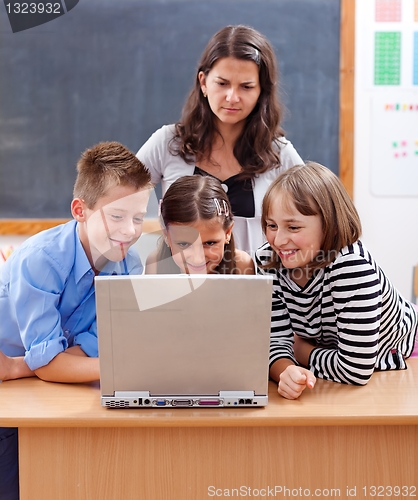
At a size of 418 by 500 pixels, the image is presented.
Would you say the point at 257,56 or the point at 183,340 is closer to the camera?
the point at 183,340

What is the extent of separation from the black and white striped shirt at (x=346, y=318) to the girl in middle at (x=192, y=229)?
0.12 meters

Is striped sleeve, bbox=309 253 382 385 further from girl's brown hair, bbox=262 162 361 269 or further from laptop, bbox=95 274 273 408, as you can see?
laptop, bbox=95 274 273 408

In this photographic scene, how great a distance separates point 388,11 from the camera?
267 centimetres

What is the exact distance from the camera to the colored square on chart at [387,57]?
2680 millimetres

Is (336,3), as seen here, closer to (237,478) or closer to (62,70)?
(62,70)

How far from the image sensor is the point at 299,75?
8.93 ft

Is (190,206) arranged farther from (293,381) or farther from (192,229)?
(293,381)

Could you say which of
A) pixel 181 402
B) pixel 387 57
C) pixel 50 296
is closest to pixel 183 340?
pixel 181 402

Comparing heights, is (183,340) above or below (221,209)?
below

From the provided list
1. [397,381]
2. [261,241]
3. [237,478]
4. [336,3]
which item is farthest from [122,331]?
[336,3]

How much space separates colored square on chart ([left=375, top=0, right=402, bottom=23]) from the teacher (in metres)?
1.30

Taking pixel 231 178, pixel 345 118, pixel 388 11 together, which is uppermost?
pixel 388 11

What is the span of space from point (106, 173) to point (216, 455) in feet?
2.05

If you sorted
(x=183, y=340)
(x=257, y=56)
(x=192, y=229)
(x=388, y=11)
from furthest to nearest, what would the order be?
(x=388, y=11)
(x=257, y=56)
(x=192, y=229)
(x=183, y=340)
